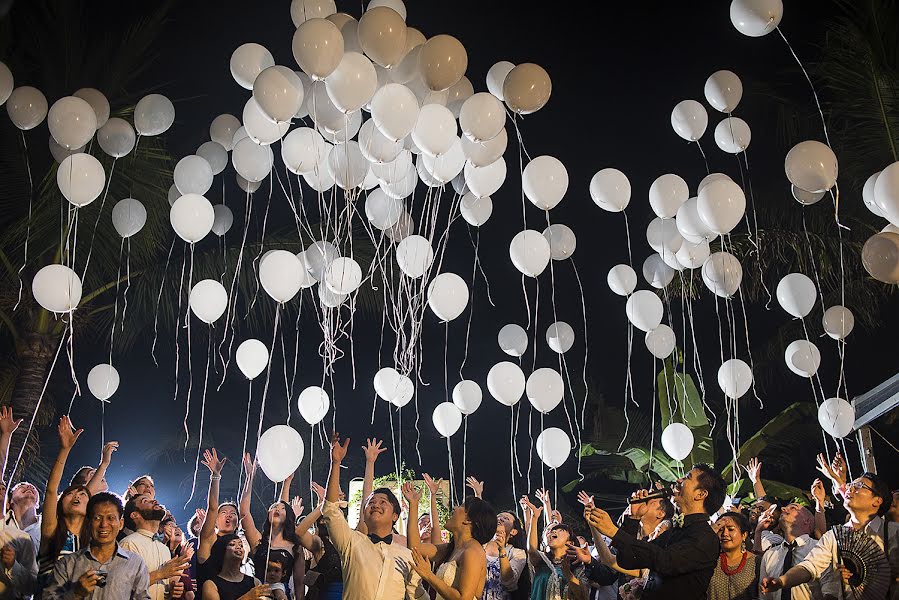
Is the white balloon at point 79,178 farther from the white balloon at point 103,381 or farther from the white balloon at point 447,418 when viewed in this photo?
the white balloon at point 447,418

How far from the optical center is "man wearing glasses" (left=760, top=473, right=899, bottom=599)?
4285 mm

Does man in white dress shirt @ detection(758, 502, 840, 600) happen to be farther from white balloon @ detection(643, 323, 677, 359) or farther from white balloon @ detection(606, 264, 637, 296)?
white balloon @ detection(606, 264, 637, 296)

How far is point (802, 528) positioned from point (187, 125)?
27.2ft

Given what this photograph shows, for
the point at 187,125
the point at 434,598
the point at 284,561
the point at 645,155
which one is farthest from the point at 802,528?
the point at 187,125

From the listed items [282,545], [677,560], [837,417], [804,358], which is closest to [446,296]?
[282,545]

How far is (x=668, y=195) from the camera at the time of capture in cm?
620

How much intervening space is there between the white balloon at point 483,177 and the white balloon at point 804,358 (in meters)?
3.47

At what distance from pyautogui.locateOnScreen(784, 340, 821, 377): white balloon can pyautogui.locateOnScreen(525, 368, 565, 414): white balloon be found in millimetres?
2246

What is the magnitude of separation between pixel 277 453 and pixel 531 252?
255 cm

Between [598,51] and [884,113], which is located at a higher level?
[598,51]

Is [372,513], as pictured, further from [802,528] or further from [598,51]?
[598,51]

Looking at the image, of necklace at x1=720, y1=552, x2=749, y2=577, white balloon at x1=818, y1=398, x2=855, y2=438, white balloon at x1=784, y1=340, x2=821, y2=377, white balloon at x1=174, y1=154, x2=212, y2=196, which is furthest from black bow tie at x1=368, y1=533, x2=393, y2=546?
white balloon at x1=784, y1=340, x2=821, y2=377

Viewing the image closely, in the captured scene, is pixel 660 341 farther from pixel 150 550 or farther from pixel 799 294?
pixel 150 550

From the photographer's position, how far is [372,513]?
13.6ft
